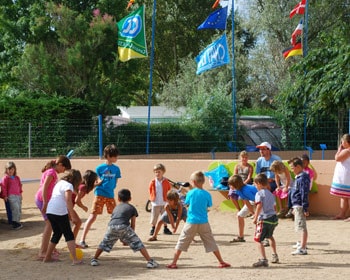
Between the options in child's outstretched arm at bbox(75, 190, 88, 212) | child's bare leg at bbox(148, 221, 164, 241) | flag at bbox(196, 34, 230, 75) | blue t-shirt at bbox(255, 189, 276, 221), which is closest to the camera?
blue t-shirt at bbox(255, 189, 276, 221)

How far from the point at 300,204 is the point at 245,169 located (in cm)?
355

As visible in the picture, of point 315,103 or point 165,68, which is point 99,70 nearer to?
point 315,103

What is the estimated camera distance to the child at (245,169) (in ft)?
43.9

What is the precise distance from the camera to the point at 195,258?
382 inches

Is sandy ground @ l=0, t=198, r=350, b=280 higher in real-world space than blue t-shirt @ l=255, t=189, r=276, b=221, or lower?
lower

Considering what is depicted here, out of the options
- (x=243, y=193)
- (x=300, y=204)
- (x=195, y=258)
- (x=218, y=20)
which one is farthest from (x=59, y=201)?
(x=218, y=20)

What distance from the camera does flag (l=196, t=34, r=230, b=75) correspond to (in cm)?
2008

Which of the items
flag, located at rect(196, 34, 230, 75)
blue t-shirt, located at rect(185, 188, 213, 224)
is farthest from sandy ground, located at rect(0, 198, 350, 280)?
flag, located at rect(196, 34, 230, 75)

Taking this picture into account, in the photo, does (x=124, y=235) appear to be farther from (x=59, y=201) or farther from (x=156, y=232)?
(x=156, y=232)

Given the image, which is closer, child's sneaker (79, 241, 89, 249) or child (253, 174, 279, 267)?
child (253, 174, 279, 267)

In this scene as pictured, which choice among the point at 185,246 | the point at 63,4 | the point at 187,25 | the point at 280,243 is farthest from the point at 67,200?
the point at 187,25

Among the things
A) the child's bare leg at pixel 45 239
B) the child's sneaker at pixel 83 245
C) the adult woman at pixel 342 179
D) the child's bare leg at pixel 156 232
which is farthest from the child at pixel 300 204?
the child's bare leg at pixel 45 239

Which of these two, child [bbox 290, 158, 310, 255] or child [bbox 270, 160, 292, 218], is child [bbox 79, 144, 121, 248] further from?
child [bbox 270, 160, 292, 218]

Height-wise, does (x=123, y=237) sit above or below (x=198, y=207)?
below
